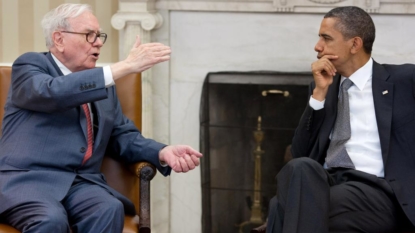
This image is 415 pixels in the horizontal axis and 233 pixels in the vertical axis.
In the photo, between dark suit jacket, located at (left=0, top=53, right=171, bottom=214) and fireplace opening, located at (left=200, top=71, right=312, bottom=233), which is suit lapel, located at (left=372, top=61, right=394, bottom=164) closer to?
dark suit jacket, located at (left=0, top=53, right=171, bottom=214)

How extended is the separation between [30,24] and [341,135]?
2.12 meters

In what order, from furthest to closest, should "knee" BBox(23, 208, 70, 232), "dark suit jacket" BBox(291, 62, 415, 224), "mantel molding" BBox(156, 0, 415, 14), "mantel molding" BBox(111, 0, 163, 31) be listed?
"mantel molding" BBox(111, 0, 163, 31) → "mantel molding" BBox(156, 0, 415, 14) → "dark suit jacket" BBox(291, 62, 415, 224) → "knee" BBox(23, 208, 70, 232)

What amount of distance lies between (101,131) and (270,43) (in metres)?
1.44

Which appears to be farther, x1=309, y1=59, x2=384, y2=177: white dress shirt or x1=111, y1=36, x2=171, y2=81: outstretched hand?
x1=309, y1=59, x2=384, y2=177: white dress shirt

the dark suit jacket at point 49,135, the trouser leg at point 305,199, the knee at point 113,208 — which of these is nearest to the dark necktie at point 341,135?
the trouser leg at point 305,199

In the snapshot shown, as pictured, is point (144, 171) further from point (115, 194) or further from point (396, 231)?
point (396, 231)

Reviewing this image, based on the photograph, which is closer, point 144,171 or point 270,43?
point 144,171

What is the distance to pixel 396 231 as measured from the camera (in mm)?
3006

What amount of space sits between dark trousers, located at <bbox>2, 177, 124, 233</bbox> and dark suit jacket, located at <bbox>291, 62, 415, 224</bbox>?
781 millimetres

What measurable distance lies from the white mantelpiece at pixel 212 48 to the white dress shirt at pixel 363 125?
103 centimetres

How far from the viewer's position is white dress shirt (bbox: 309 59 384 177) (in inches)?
122

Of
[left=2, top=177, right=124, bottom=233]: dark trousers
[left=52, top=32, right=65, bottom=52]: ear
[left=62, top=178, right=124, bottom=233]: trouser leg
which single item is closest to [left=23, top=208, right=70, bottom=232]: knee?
[left=2, top=177, right=124, bottom=233]: dark trousers

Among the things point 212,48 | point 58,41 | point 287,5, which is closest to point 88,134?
point 58,41

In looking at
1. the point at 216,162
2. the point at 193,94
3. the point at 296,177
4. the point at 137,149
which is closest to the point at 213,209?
the point at 216,162
